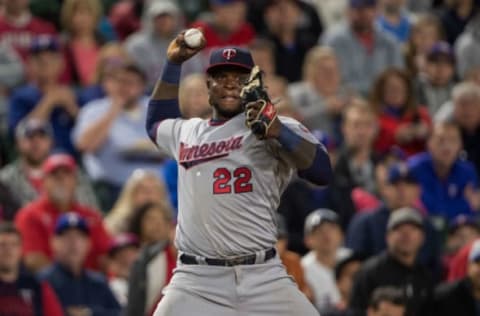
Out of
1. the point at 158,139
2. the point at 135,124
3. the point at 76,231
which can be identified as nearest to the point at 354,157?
the point at 135,124

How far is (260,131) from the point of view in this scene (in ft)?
27.1

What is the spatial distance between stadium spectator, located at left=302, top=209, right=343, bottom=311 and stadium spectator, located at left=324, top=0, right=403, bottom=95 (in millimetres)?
3716

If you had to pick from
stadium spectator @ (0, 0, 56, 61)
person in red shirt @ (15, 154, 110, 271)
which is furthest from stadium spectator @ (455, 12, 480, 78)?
person in red shirt @ (15, 154, 110, 271)

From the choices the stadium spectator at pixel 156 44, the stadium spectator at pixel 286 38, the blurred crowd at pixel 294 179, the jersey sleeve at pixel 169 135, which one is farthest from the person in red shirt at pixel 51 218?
the jersey sleeve at pixel 169 135

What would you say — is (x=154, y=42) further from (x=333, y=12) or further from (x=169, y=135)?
(x=169, y=135)

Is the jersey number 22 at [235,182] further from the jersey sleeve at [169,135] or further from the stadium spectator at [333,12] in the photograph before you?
the stadium spectator at [333,12]

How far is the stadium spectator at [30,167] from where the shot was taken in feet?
46.5

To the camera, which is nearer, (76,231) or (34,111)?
(76,231)

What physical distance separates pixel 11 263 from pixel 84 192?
2.27 meters

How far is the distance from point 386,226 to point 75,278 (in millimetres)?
2651

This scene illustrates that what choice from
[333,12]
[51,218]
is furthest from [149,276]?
[333,12]

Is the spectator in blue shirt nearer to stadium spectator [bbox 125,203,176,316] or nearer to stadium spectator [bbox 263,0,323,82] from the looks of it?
stadium spectator [bbox 263,0,323,82]

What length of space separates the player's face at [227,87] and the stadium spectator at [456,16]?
32.8ft

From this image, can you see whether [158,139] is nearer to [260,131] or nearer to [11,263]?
[260,131]
